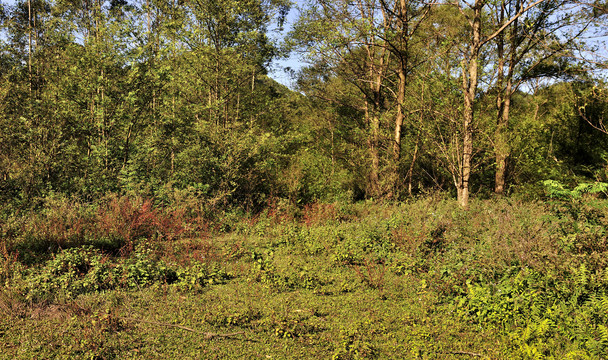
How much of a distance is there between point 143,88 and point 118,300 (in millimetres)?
8798

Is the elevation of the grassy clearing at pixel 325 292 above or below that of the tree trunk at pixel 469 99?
below

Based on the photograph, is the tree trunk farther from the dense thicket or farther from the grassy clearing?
the grassy clearing

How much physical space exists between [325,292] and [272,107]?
12006 millimetres

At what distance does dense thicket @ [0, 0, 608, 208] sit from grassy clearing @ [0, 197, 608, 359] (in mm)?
3081

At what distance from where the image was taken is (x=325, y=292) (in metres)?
6.51

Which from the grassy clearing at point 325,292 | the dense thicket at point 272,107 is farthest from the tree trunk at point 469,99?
the grassy clearing at point 325,292

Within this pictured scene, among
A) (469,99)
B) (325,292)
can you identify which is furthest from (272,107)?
(325,292)

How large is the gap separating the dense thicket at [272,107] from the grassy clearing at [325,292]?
10.1 ft

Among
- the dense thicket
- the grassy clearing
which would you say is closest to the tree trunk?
the dense thicket

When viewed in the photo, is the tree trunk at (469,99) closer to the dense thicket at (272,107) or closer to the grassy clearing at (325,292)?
the dense thicket at (272,107)

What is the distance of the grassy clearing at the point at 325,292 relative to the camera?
4586mm

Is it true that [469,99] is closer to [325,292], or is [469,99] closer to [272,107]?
[325,292]

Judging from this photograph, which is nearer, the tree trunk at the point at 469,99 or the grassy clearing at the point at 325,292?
the grassy clearing at the point at 325,292

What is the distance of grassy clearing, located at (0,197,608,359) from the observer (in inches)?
181
